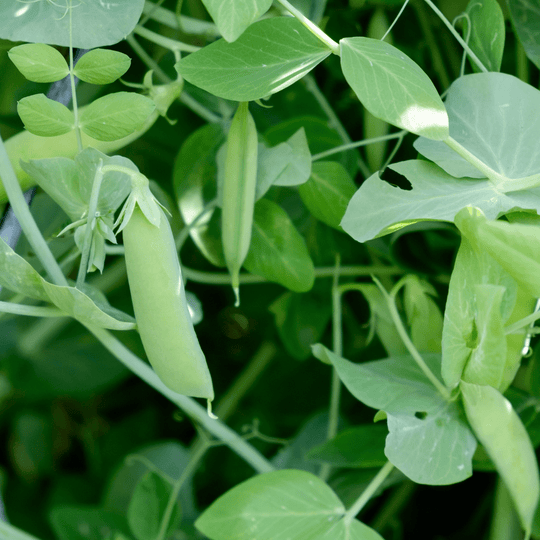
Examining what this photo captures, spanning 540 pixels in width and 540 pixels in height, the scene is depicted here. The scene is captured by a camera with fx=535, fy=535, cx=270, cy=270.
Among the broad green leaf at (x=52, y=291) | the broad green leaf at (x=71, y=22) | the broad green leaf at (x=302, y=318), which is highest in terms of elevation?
the broad green leaf at (x=71, y=22)

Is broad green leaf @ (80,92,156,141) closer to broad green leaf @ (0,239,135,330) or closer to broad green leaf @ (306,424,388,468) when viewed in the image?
broad green leaf @ (0,239,135,330)

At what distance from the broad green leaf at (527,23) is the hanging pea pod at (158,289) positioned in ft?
0.85

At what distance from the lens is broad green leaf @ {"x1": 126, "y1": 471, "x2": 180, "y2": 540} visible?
0.39 meters

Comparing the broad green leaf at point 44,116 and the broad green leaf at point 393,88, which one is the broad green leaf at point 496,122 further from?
the broad green leaf at point 44,116

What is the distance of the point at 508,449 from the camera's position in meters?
0.26

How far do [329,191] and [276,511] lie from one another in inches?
7.5

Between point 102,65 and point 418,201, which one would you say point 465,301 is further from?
point 102,65

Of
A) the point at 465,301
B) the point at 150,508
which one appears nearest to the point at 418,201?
the point at 465,301

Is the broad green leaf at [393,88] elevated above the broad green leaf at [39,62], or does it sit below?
below

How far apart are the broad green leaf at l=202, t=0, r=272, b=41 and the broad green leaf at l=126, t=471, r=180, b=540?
1.04 ft

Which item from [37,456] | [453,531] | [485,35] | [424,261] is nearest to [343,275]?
[424,261]

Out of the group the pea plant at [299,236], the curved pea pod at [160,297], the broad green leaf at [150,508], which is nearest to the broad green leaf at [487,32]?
the pea plant at [299,236]

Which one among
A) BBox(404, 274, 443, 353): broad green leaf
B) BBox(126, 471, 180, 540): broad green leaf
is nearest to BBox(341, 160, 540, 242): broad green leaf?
BBox(404, 274, 443, 353): broad green leaf

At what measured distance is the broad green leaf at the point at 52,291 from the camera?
9.4 inches
